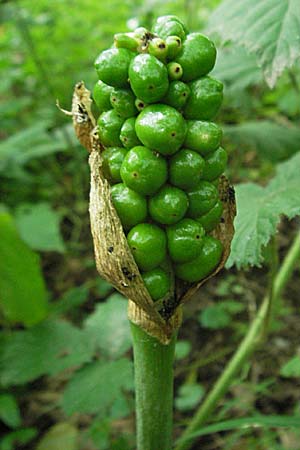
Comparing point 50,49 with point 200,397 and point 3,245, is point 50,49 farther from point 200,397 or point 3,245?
point 200,397

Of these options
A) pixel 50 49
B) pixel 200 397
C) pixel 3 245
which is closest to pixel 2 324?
pixel 3 245

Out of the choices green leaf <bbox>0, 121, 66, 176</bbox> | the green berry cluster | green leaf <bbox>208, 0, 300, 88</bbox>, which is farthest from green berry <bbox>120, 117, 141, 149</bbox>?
green leaf <bbox>0, 121, 66, 176</bbox>

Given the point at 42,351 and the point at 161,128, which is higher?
the point at 161,128

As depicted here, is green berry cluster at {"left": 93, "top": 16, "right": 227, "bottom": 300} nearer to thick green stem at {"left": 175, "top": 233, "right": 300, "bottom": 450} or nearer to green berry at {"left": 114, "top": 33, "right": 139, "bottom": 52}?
green berry at {"left": 114, "top": 33, "right": 139, "bottom": 52}

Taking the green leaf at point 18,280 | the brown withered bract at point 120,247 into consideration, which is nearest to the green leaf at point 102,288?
the green leaf at point 18,280

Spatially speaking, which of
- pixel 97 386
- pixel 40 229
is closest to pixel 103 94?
pixel 97 386

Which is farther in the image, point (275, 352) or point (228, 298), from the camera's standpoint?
point (228, 298)

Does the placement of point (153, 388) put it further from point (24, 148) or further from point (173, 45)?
point (24, 148)
